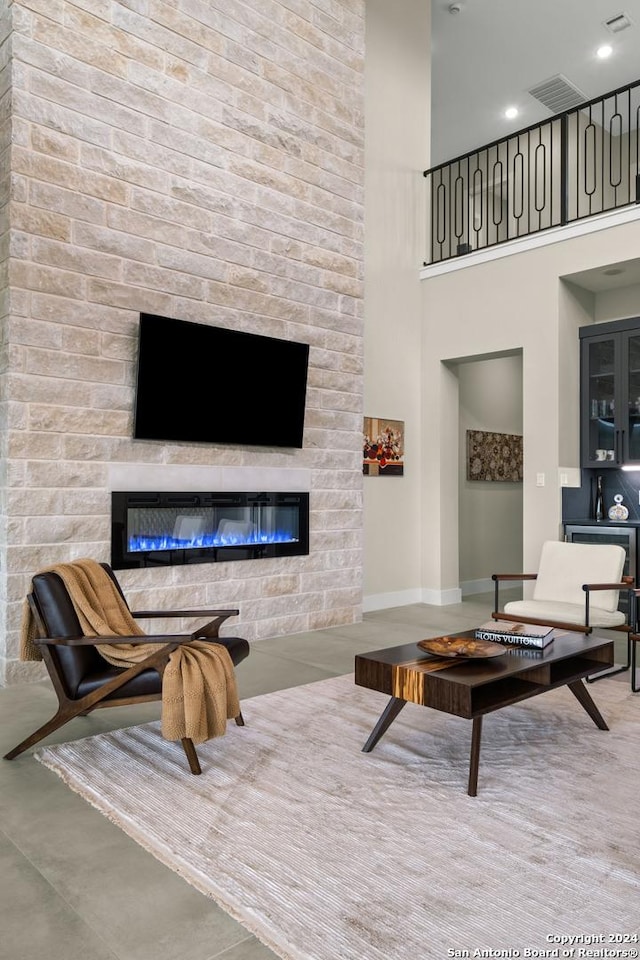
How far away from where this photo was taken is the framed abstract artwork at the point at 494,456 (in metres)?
7.69

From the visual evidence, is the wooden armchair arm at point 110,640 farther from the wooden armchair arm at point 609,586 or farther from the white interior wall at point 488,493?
the white interior wall at point 488,493

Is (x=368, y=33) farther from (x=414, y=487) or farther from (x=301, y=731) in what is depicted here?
(x=301, y=731)

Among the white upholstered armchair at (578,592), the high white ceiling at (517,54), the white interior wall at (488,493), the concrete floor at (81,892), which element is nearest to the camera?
the concrete floor at (81,892)

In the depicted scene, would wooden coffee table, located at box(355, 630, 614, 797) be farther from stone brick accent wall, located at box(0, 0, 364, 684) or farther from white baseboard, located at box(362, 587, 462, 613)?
white baseboard, located at box(362, 587, 462, 613)

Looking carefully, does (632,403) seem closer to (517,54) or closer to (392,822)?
(517,54)

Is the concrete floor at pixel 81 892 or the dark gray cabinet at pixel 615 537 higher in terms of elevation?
the dark gray cabinet at pixel 615 537

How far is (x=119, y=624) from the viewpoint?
3123mm

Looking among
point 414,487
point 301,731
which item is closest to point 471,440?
point 414,487

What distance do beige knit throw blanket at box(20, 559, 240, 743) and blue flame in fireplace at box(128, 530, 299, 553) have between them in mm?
1277

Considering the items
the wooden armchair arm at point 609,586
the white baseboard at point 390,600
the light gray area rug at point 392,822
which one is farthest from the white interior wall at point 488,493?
the light gray area rug at point 392,822

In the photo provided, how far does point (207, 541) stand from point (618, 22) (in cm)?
644

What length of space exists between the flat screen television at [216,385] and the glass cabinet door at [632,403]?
2.71 metres

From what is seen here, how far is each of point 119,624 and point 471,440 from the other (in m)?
5.31

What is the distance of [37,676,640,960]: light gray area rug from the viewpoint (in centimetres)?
181
